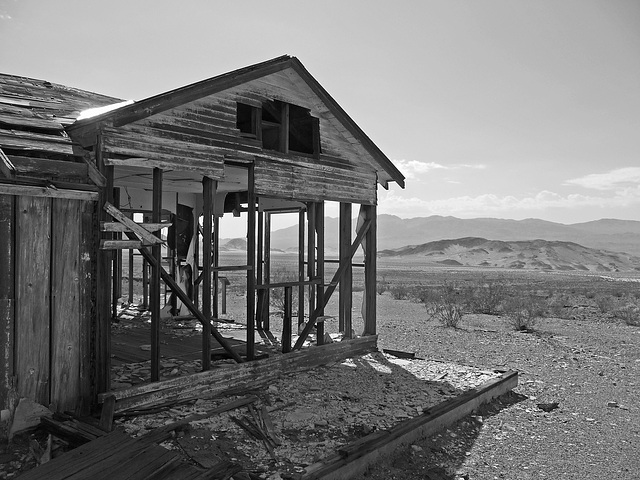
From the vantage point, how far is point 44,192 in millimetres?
5238

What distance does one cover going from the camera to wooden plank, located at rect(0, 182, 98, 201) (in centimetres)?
503

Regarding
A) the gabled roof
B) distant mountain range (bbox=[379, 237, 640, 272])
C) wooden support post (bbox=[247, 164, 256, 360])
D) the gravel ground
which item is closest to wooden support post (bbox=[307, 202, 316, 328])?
wooden support post (bbox=[247, 164, 256, 360])

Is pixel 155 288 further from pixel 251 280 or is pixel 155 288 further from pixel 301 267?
pixel 301 267

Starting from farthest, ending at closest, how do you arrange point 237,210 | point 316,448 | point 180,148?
point 237,210
point 180,148
point 316,448

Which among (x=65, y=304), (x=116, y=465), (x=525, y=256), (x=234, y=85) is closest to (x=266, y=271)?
(x=234, y=85)

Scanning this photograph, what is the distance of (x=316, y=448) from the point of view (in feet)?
17.9

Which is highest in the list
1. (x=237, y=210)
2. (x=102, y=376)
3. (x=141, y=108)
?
(x=141, y=108)

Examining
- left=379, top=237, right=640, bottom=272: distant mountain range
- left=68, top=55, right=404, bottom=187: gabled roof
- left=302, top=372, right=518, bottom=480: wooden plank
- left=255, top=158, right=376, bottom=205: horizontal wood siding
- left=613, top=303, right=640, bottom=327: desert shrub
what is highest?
left=68, top=55, right=404, bottom=187: gabled roof

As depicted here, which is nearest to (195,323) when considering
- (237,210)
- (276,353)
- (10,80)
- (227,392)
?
(237,210)

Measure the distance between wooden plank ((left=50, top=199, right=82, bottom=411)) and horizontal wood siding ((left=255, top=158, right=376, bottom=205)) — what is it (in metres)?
2.81

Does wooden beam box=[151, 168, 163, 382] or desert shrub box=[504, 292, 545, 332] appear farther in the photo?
desert shrub box=[504, 292, 545, 332]

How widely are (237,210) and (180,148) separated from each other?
20.3 ft

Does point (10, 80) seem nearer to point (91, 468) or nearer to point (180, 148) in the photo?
point (180, 148)

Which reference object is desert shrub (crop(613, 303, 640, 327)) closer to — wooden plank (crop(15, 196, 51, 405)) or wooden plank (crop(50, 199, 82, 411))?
wooden plank (crop(50, 199, 82, 411))
